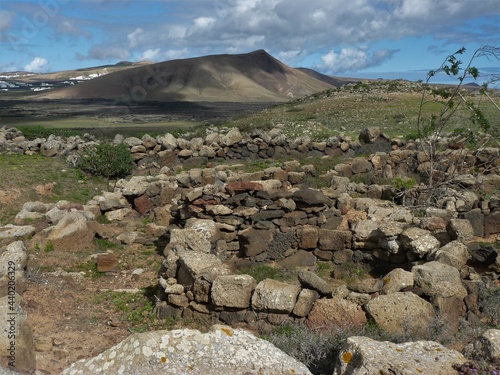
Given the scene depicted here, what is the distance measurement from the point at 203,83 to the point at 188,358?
109602 millimetres

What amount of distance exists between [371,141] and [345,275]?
11.6 meters

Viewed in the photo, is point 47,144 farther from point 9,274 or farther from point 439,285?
point 439,285

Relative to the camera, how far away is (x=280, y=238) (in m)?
9.71

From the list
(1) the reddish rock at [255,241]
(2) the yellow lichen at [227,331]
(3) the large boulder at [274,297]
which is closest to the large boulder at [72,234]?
(1) the reddish rock at [255,241]

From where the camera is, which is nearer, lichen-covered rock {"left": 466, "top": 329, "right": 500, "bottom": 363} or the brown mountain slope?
lichen-covered rock {"left": 466, "top": 329, "right": 500, "bottom": 363}

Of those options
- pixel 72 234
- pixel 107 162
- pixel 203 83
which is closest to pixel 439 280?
pixel 72 234

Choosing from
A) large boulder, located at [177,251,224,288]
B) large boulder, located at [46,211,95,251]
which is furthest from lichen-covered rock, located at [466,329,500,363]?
large boulder, located at [46,211,95,251]

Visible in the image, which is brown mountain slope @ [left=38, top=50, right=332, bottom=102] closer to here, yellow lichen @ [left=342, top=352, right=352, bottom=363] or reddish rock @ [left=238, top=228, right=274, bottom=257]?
reddish rock @ [left=238, top=228, right=274, bottom=257]

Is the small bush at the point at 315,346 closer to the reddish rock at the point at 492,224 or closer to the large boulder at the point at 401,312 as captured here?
the large boulder at the point at 401,312

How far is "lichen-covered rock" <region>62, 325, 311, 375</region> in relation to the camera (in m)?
4.21

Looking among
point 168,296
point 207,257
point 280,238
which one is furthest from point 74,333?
point 280,238

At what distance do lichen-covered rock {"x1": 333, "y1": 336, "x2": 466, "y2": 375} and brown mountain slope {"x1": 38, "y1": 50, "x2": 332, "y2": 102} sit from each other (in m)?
94.4

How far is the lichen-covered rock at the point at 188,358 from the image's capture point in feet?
13.8

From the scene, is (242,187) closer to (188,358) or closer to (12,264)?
(12,264)
